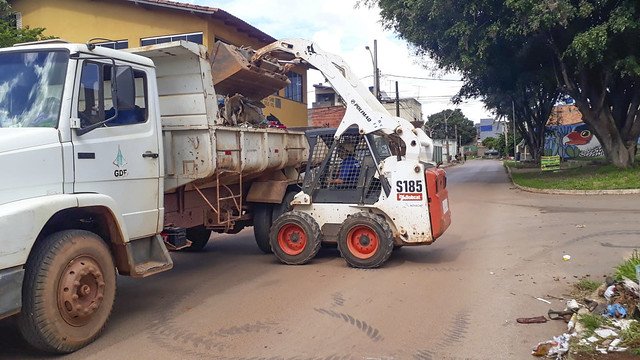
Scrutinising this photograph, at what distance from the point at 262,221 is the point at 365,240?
2.01 metres

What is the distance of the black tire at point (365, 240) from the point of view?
26.0 ft

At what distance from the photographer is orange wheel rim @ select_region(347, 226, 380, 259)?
8.11 metres

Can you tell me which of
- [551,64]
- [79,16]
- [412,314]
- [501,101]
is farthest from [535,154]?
[412,314]

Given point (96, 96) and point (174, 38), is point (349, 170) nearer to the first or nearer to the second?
point (96, 96)

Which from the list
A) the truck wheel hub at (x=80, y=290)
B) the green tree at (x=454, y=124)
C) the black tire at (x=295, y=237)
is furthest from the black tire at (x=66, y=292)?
the green tree at (x=454, y=124)

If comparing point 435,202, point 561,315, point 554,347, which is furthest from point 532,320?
point 435,202

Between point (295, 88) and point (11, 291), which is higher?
point (295, 88)

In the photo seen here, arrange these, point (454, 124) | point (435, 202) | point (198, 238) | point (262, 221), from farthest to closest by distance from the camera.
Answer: point (454, 124) → point (198, 238) → point (262, 221) → point (435, 202)

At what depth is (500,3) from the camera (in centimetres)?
1867

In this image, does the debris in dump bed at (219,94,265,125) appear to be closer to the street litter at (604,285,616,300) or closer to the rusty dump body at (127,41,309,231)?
the rusty dump body at (127,41,309,231)

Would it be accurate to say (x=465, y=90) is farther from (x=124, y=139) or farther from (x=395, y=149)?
(x=124, y=139)

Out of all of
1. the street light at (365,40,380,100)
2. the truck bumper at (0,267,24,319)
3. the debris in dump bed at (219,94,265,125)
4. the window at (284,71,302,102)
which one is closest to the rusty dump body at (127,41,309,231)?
the debris in dump bed at (219,94,265,125)

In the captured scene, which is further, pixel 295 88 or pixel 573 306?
pixel 295 88

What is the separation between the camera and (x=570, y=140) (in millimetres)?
46469
